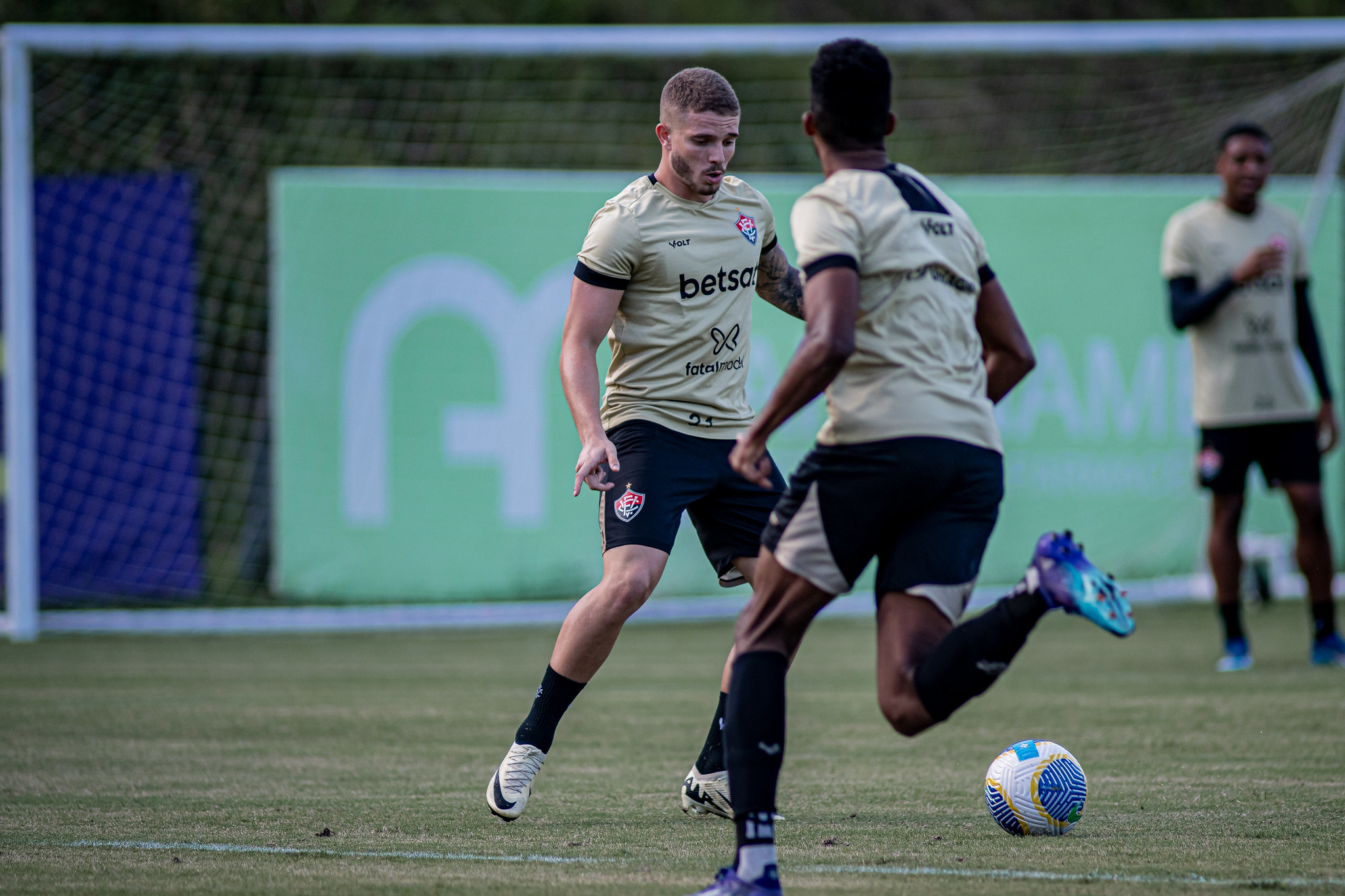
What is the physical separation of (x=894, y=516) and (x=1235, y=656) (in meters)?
5.42

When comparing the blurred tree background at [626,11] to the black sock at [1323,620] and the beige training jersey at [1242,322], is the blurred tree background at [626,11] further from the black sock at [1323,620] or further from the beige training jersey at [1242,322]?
the black sock at [1323,620]

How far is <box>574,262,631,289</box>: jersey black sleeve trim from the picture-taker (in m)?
4.73

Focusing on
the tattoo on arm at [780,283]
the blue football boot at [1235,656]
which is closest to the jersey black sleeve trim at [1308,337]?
the blue football boot at [1235,656]

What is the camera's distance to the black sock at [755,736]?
11.3 ft

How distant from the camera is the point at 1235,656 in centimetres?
830

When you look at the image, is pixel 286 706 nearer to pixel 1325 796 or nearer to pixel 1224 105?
pixel 1325 796

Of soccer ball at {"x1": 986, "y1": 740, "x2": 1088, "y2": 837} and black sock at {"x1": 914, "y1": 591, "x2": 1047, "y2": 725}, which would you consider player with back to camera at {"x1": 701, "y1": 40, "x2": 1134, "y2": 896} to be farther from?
soccer ball at {"x1": 986, "y1": 740, "x2": 1088, "y2": 837}

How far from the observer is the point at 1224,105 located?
1362 centimetres

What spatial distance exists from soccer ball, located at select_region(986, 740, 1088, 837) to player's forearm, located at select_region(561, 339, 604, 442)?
1.53 m

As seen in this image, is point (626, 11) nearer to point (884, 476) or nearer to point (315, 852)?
point (315, 852)

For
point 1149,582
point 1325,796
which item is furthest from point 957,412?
point 1149,582

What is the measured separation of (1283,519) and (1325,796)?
967 cm

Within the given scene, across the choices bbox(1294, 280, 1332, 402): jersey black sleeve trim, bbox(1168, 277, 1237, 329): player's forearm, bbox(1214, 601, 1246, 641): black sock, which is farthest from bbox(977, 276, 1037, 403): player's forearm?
bbox(1294, 280, 1332, 402): jersey black sleeve trim

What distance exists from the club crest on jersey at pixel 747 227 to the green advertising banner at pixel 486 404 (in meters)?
7.07
